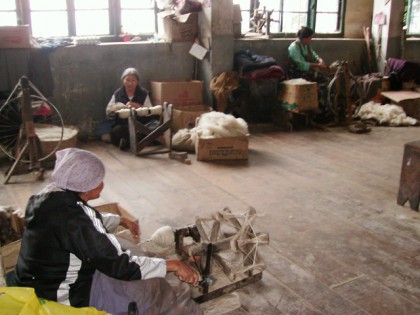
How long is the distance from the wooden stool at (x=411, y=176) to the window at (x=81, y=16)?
4.11 meters

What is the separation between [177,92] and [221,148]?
134 centimetres

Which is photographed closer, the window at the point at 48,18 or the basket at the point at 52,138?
the basket at the point at 52,138

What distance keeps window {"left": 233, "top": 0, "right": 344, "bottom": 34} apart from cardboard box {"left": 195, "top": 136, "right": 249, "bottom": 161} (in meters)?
2.78

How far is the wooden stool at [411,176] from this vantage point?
3.42 meters

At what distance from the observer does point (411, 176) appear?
348 cm

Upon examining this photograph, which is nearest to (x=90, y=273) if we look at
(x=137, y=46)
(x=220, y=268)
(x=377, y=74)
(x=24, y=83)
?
(x=220, y=268)

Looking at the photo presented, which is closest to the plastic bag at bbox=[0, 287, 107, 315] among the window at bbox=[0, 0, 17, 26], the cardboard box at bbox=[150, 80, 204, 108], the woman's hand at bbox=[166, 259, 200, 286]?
the woman's hand at bbox=[166, 259, 200, 286]

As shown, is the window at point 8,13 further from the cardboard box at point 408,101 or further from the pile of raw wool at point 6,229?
the cardboard box at point 408,101

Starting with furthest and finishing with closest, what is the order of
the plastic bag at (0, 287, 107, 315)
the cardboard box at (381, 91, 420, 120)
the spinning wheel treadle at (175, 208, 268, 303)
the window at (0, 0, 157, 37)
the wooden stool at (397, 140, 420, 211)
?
the cardboard box at (381, 91, 420, 120)
the window at (0, 0, 157, 37)
the wooden stool at (397, 140, 420, 211)
the spinning wheel treadle at (175, 208, 268, 303)
the plastic bag at (0, 287, 107, 315)

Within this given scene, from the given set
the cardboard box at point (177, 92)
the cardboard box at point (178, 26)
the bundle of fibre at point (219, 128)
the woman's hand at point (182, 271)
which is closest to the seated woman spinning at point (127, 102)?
the cardboard box at point (177, 92)

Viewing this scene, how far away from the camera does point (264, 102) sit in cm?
641

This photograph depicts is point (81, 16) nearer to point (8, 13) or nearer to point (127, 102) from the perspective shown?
point (8, 13)

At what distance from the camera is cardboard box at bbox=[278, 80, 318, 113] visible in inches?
237

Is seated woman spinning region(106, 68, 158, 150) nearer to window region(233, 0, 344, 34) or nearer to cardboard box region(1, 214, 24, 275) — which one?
window region(233, 0, 344, 34)
